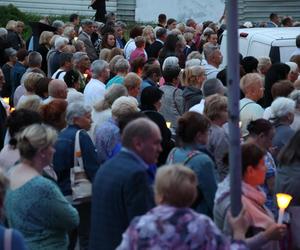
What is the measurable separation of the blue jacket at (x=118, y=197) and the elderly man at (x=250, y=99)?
412cm

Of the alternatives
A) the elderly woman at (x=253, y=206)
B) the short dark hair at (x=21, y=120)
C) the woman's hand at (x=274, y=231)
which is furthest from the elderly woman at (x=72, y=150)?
the woman's hand at (x=274, y=231)

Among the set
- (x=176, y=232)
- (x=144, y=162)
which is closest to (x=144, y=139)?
(x=144, y=162)

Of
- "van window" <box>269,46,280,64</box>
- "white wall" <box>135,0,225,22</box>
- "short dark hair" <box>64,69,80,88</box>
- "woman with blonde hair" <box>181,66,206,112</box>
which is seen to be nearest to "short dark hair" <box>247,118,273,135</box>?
"woman with blonde hair" <box>181,66,206,112</box>

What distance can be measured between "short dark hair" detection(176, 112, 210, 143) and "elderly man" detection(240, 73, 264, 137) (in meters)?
2.70

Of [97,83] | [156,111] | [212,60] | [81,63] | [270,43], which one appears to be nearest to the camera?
[156,111]

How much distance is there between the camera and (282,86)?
→ 1121 cm

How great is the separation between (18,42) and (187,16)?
1339 cm

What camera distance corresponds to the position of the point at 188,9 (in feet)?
111

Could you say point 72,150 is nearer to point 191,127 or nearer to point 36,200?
point 191,127

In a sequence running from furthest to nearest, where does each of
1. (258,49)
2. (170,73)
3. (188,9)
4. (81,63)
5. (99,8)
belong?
1. (188,9)
2. (99,8)
3. (258,49)
4. (81,63)
5. (170,73)

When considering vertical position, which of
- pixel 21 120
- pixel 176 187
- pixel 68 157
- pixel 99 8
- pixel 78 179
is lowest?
pixel 78 179

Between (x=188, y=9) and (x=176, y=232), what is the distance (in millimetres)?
28498

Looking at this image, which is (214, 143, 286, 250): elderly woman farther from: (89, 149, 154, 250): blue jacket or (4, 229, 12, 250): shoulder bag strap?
(4, 229, 12, 250): shoulder bag strap

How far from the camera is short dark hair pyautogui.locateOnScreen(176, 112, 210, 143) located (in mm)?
7984
